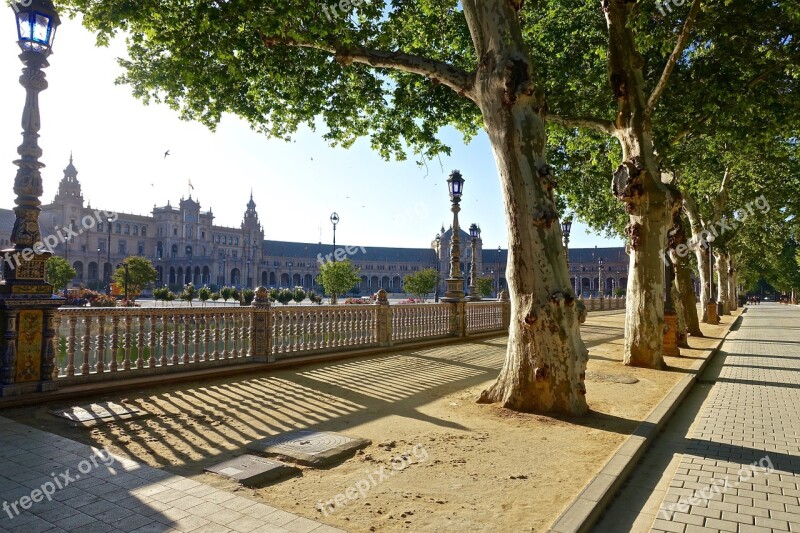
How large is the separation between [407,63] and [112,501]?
23.9 ft

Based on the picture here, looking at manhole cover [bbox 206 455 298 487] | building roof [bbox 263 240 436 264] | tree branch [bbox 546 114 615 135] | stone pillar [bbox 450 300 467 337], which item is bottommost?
manhole cover [bbox 206 455 298 487]

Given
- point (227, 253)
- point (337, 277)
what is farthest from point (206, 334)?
point (227, 253)

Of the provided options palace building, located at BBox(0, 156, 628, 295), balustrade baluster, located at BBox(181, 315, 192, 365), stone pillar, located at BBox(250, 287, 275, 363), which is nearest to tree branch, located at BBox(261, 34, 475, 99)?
stone pillar, located at BBox(250, 287, 275, 363)

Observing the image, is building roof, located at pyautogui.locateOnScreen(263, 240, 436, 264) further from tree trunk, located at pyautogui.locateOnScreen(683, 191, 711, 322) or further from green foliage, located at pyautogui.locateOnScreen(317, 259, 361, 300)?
tree trunk, located at pyautogui.locateOnScreen(683, 191, 711, 322)

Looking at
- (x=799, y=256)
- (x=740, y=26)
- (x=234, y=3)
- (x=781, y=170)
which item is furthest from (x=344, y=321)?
(x=799, y=256)

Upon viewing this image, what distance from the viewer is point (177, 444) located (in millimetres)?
5145

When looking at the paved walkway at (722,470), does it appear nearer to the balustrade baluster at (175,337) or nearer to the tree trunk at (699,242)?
the balustrade baluster at (175,337)

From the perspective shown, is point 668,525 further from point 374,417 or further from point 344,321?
point 344,321

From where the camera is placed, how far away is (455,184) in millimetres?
16703

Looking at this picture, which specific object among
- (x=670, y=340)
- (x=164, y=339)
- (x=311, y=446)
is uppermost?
(x=164, y=339)

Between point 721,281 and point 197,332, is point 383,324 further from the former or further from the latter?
point 721,281

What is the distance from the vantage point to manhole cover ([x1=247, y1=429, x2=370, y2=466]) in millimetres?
4735

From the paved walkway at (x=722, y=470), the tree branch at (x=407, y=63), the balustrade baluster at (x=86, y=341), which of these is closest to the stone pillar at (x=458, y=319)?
the paved walkway at (x=722, y=470)

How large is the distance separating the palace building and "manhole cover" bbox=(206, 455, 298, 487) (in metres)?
112
